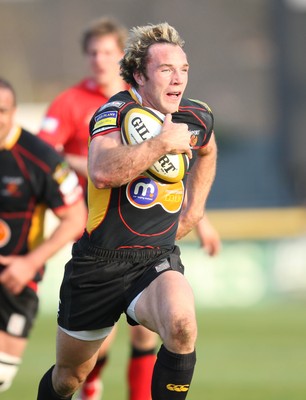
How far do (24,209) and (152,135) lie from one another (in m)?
1.82

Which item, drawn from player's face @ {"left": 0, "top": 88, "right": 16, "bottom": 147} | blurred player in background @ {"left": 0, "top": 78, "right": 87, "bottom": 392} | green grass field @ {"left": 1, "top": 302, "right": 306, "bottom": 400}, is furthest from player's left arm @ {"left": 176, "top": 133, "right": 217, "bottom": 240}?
green grass field @ {"left": 1, "top": 302, "right": 306, "bottom": 400}

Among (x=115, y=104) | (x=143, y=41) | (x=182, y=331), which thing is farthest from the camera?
(x=143, y=41)

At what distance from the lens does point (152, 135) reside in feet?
17.1

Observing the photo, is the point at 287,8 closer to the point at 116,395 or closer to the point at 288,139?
the point at 288,139

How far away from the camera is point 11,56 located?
909 inches

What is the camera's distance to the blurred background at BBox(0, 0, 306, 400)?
48.6ft

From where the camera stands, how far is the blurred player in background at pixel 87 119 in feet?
23.9

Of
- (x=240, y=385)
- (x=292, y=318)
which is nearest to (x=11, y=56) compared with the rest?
(x=292, y=318)

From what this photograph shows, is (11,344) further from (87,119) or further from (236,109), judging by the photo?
(236,109)

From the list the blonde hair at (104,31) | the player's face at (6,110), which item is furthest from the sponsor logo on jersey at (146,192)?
the blonde hair at (104,31)

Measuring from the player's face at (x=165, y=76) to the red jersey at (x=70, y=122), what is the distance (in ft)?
8.16

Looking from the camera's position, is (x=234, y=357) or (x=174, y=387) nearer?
(x=174, y=387)

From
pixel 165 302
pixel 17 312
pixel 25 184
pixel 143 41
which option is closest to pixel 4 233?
pixel 25 184

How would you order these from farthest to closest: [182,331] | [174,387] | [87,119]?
1. [87,119]
2. [174,387]
3. [182,331]
